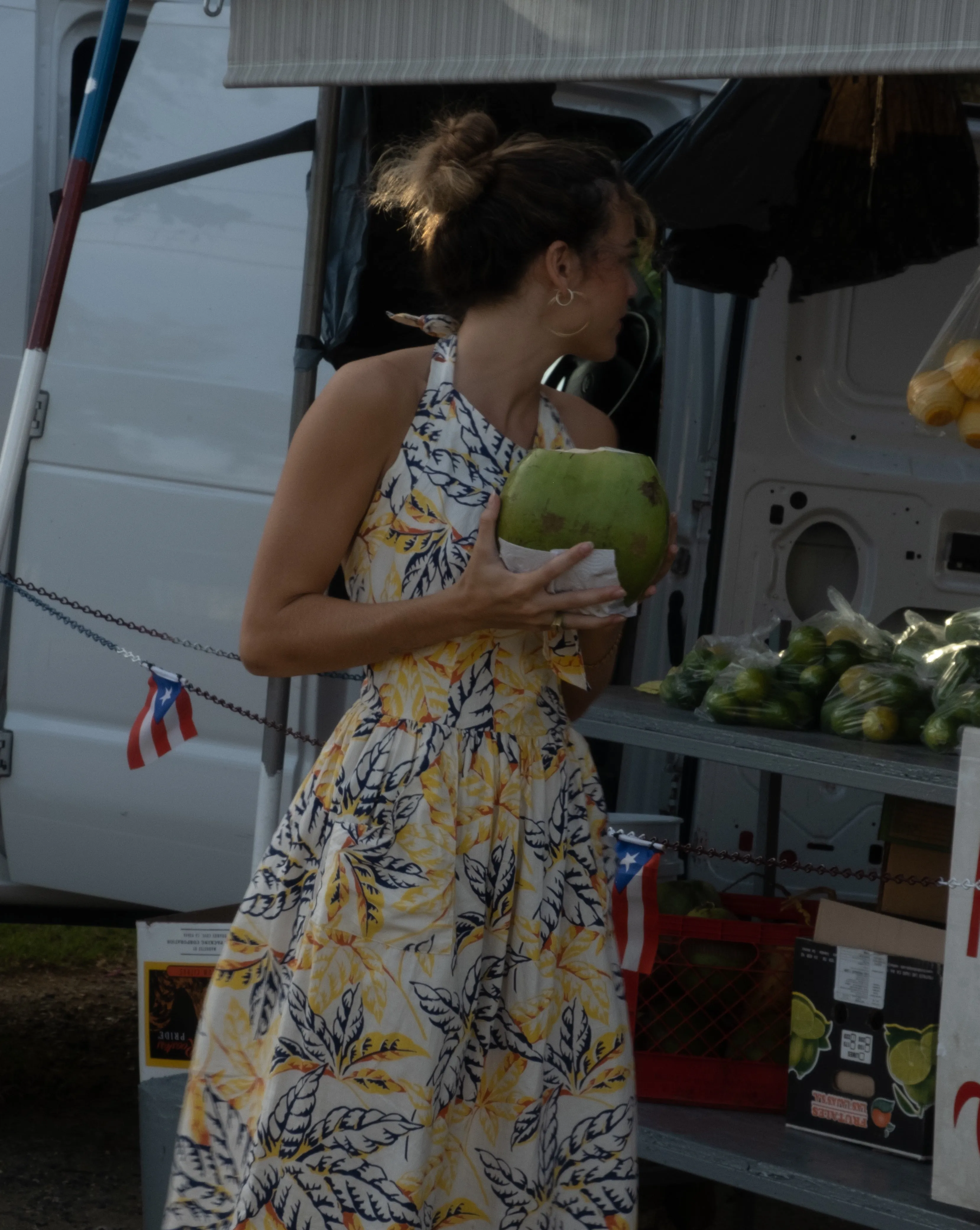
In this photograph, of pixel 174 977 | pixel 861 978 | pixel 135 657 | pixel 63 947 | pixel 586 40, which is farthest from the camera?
pixel 63 947

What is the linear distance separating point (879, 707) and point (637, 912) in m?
0.56

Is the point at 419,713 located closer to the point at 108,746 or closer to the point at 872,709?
the point at 872,709

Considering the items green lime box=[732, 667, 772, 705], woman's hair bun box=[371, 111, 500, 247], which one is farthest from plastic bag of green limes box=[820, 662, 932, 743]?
woman's hair bun box=[371, 111, 500, 247]

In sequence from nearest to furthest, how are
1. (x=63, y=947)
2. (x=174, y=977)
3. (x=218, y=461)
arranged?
(x=174, y=977), (x=218, y=461), (x=63, y=947)

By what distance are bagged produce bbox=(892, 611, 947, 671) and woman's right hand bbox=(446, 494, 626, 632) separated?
1.11m

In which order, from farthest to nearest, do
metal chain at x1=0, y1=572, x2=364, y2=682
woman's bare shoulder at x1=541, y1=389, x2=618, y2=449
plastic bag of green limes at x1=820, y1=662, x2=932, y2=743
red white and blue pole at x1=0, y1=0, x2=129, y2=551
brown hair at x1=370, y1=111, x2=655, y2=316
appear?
1. metal chain at x1=0, y1=572, x2=364, y2=682
2. red white and blue pole at x1=0, y1=0, x2=129, y2=551
3. plastic bag of green limes at x1=820, y1=662, x2=932, y2=743
4. woman's bare shoulder at x1=541, y1=389, x2=618, y2=449
5. brown hair at x1=370, y1=111, x2=655, y2=316

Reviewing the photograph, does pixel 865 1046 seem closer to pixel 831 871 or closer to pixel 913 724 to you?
pixel 831 871

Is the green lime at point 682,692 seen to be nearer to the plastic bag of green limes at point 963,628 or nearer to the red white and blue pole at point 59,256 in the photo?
the plastic bag of green limes at point 963,628

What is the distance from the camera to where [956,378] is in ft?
8.70

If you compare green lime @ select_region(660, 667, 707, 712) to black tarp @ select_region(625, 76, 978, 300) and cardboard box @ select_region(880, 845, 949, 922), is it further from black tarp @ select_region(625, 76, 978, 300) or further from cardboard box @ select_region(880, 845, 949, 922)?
black tarp @ select_region(625, 76, 978, 300)

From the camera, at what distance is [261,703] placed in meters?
3.46

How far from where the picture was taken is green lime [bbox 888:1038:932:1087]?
240cm

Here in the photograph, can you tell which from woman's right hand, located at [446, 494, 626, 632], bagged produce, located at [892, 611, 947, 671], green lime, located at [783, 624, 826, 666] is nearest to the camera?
woman's right hand, located at [446, 494, 626, 632]

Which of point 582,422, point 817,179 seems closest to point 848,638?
point 582,422
